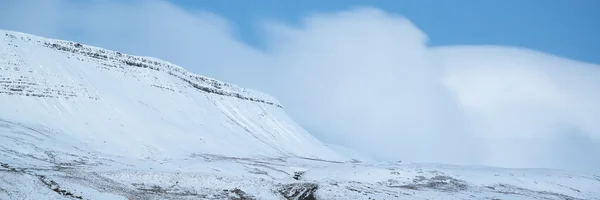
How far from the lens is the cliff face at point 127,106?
238 ft

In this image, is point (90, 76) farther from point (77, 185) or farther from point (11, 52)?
point (77, 185)

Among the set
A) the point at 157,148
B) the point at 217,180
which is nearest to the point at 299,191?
the point at 217,180

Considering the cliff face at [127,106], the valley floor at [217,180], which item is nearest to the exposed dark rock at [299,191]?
the valley floor at [217,180]

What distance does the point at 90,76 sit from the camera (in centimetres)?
9581

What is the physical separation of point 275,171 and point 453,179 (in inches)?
1069

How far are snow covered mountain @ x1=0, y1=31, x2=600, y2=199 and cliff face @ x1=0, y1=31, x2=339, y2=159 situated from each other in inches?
12.4

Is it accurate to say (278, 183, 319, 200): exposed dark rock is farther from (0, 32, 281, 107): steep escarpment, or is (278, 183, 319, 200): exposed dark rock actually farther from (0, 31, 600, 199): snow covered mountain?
(0, 32, 281, 107): steep escarpment

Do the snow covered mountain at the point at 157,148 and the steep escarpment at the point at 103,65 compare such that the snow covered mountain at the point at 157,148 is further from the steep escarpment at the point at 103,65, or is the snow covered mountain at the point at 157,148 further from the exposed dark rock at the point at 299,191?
the steep escarpment at the point at 103,65

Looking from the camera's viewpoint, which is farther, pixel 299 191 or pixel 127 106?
pixel 127 106

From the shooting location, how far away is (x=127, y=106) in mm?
91875

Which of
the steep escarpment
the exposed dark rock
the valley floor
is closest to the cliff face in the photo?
the steep escarpment

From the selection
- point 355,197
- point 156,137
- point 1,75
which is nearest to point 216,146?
point 156,137

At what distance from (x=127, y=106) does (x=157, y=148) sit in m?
21.1

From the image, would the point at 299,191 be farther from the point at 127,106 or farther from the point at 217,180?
the point at 127,106
